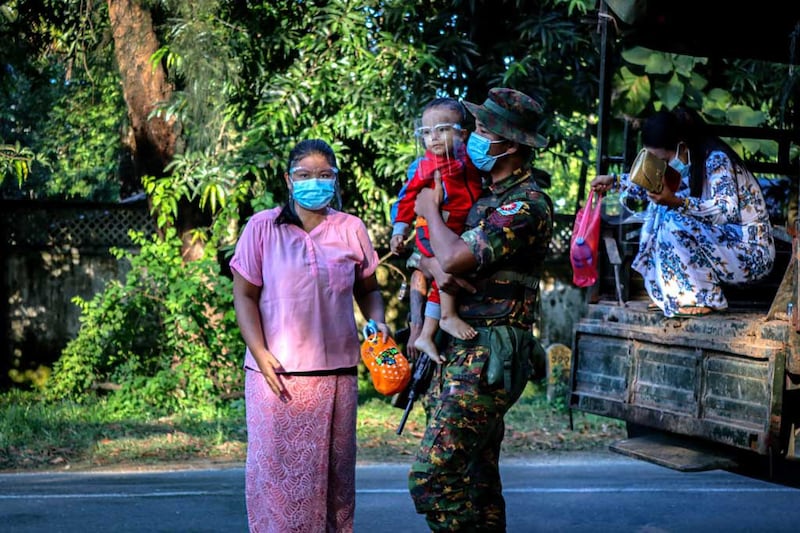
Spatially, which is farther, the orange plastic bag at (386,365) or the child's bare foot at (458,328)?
the orange plastic bag at (386,365)

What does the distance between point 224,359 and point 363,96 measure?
2.89 metres

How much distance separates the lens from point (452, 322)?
12.7 ft

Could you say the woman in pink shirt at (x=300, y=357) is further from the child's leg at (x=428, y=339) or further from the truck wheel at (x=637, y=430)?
the truck wheel at (x=637, y=430)

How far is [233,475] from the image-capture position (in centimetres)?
760

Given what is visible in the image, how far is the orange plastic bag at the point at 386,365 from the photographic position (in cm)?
400

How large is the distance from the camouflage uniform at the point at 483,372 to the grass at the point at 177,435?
4482 millimetres

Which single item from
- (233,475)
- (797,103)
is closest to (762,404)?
(797,103)

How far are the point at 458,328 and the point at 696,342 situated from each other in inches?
47.8

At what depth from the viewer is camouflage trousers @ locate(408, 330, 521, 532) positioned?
3.77 meters

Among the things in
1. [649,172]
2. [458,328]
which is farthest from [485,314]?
[649,172]

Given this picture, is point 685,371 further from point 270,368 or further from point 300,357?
point 270,368

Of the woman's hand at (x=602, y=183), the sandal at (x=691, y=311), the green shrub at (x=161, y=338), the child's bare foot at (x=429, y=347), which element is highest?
the woman's hand at (x=602, y=183)

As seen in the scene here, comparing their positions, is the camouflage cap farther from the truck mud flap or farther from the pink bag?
the truck mud flap

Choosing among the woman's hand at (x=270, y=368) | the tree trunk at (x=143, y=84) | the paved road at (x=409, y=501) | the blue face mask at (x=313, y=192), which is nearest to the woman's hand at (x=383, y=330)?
the woman's hand at (x=270, y=368)
